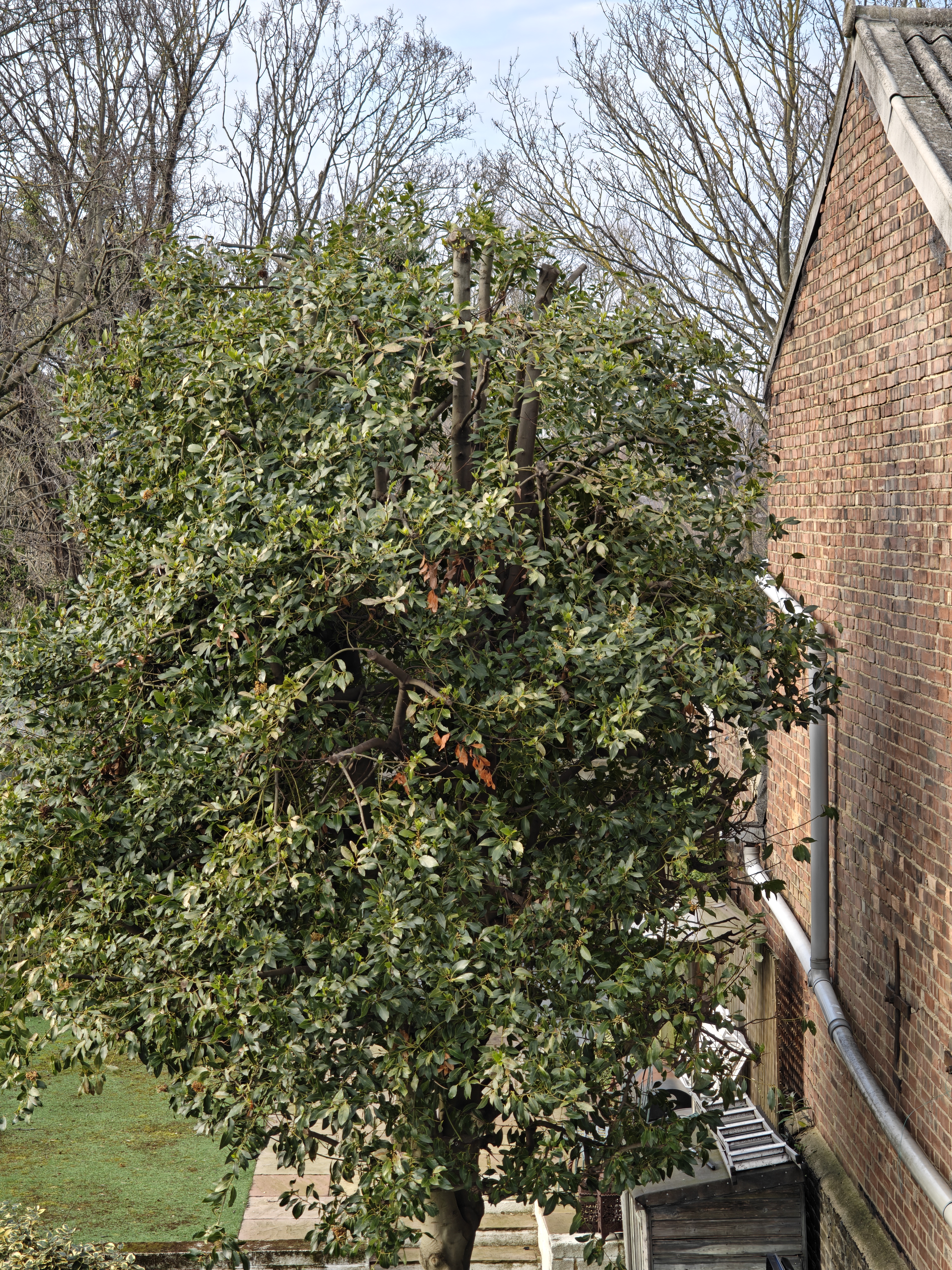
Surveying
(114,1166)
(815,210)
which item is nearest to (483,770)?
(815,210)

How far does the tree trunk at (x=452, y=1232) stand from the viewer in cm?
536

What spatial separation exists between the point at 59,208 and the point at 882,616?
10.4m

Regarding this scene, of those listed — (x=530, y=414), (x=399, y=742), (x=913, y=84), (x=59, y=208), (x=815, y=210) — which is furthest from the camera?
(x=59, y=208)

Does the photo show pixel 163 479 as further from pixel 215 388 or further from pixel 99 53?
pixel 99 53

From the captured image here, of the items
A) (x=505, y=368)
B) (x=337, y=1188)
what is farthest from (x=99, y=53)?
Answer: (x=337, y=1188)

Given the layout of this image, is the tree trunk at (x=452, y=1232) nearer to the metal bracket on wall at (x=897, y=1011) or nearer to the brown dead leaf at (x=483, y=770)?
the metal bracket on wall at (x=897, y=1011)

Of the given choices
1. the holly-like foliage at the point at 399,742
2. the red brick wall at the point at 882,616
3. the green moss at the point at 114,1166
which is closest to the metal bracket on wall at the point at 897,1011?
the red brick wall at the point at 882,616

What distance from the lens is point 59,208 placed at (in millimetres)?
12328

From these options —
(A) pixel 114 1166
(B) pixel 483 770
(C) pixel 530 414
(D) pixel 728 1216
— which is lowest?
(A) pixel 114 1166

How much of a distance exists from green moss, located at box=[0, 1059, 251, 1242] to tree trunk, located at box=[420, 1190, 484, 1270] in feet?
8.05

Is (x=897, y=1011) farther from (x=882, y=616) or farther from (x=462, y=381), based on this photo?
(x=462, y=381)

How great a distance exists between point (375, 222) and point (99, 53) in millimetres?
11042

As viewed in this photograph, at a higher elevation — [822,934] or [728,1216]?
[822,934]

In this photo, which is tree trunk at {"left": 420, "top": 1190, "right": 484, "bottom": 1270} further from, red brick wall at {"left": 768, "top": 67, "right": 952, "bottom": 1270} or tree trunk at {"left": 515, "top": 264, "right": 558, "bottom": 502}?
tree trunk at {"left": 515, "top": 264, "right": 558, "bottom": 502}
